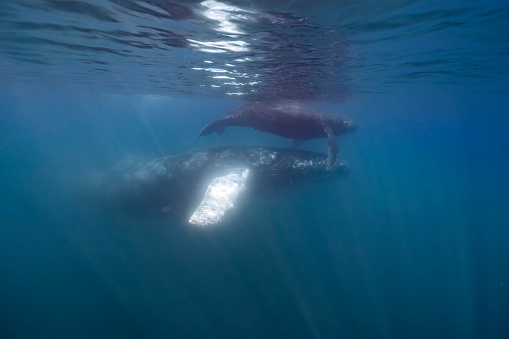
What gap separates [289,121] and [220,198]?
7109 millimetres

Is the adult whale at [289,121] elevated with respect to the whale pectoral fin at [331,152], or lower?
elevated

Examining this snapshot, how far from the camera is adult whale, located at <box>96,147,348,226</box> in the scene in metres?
11.9

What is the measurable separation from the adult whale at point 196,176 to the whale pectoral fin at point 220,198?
0.49 feet

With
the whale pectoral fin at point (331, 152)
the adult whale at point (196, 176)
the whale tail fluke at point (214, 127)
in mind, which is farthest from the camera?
the whale tail fluke at point (214, 127)

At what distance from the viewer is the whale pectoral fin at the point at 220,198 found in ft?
26.3

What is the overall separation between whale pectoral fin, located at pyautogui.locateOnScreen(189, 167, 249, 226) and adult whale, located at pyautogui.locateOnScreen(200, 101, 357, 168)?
466cm

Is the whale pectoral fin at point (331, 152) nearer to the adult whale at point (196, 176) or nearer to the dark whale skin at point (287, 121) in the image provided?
the adult whale at point (196, 176)

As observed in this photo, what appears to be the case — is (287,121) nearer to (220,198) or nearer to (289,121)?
(289,121)

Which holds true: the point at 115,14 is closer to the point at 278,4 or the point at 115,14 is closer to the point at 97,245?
the point at 278,4

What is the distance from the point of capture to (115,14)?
7738mm

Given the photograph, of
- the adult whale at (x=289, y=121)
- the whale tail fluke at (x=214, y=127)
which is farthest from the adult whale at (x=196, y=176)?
the whale tail fluke at (x=214, y=127)

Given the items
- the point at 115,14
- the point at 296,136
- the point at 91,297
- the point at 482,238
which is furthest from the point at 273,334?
the point at 482,238

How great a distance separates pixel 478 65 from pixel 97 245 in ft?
67.0

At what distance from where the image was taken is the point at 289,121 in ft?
48.4
